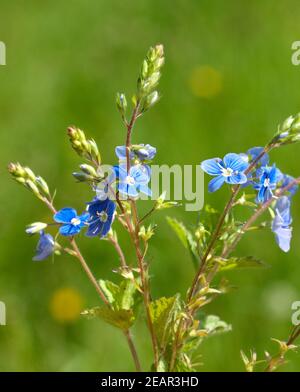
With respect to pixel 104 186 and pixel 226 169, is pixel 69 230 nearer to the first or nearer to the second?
pixel 104 186

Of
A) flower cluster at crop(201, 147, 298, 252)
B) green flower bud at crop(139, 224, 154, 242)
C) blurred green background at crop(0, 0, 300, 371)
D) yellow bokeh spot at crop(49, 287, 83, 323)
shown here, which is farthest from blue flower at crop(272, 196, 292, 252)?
yellow bokeh spot at crop(49, 287, 83, 323)

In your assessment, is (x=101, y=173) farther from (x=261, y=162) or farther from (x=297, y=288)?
(x=297, y=288)

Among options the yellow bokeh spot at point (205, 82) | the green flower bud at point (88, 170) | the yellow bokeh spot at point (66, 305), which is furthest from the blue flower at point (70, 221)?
the yellow bokeh spot at point (205, 82)

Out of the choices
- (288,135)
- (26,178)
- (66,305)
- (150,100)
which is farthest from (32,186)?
(66,305)

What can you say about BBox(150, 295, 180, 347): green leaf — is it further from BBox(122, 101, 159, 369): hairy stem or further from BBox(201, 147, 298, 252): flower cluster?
BBox(201, 147, 298, 252): flower cluster

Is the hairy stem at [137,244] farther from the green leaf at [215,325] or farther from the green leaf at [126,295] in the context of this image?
the green leaf at [215,325]
